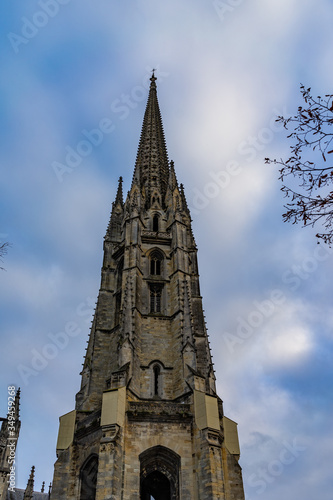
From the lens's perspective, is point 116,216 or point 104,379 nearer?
point 104,379

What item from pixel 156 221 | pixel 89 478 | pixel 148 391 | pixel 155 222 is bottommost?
pixel 89 478

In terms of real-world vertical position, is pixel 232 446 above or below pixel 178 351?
below

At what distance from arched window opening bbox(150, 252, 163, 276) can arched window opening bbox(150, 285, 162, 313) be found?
64.5 inches

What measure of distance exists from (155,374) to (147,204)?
58.0ft

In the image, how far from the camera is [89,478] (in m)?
22.8

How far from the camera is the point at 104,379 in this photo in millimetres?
27938

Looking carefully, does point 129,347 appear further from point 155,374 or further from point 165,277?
point 165,277

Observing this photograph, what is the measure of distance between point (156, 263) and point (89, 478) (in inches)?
633

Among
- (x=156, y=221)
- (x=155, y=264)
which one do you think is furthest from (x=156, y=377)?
(x=156, y=221)

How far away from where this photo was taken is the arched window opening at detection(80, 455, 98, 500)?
73.9 feet

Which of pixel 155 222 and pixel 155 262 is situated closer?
pixel 155 262

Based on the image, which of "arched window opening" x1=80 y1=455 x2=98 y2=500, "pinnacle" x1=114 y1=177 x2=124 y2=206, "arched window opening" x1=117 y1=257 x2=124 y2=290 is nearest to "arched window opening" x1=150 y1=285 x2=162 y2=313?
"arched window opening" x1=117 y1=257 x2=124 y2=290

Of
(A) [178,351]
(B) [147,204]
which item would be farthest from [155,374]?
(B) [147,204]

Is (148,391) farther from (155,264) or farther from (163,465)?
(155,264)
